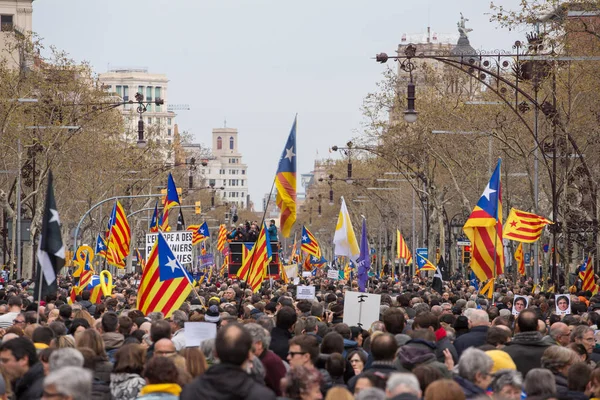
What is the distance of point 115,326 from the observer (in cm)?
1279

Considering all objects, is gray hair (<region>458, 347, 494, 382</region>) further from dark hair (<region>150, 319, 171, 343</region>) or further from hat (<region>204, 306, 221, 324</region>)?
hat (<region>204, 306, 221, 324</region>)

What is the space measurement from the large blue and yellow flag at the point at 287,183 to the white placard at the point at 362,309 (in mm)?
2519

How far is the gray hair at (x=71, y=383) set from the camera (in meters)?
7.20

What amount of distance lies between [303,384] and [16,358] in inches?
93.7

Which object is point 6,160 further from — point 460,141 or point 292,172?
point 292,172

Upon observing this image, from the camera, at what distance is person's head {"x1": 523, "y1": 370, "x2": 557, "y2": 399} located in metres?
8.53

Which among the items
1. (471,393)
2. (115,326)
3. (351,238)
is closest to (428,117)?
(351,238)

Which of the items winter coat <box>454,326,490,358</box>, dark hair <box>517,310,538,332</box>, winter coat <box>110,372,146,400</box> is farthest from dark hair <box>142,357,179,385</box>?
winter coat <box>454,326,490,358</box>

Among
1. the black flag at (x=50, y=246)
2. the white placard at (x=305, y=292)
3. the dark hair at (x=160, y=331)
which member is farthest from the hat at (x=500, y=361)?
the white placard at (x=305, y=292)

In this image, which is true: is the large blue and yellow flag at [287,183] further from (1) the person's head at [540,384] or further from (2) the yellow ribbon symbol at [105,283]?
(1) the person's head at [540,384]

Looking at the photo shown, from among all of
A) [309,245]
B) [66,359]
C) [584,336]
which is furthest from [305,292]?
[309,245]

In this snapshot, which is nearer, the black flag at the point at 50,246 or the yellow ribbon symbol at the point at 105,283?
the black flag at the point at 50,246

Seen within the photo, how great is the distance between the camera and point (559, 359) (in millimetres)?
10141

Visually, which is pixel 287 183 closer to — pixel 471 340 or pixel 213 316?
pixel 213 316
